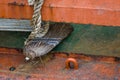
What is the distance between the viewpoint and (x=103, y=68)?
77.5 inches

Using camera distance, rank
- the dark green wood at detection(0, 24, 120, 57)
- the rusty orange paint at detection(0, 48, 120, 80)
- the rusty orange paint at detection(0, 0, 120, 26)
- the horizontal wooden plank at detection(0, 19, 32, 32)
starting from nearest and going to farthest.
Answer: the rusty orange paint at detection(0, 0, 120, 26) → the rusty orange paint at detection(0, 48, 120, 80) → the dark green wood at detection(0, 24, 120, 57) → the horizontal wooden plank at detection(0, 19, 32, 32)

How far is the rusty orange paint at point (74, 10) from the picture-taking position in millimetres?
1755

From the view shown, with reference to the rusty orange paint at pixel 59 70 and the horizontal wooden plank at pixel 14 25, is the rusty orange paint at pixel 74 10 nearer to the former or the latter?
the rusty orange paint at pixel 59 70

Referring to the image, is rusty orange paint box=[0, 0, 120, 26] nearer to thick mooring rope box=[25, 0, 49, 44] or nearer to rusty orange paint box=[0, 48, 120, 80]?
thick mooring rope box=[25, 0, 49, 44]

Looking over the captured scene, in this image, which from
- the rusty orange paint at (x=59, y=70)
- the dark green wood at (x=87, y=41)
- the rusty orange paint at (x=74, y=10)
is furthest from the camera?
the dark green wood at (x=87, y=41)

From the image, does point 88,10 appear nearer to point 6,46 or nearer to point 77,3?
point 77,3

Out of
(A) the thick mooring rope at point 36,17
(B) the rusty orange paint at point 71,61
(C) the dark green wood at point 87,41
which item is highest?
(A) the thick mooring rope at point 36,17

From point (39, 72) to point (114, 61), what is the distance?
1.57 ft

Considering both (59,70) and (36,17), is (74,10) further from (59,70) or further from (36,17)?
(59,70)

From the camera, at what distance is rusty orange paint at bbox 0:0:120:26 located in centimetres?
175

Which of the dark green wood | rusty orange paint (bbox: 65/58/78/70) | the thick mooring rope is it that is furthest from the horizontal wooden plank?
rusty orange paint (bbox: 65/58/78/70)

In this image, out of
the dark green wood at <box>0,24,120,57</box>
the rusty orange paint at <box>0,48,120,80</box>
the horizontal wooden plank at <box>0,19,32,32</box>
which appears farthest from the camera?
the horizontal wooden plank at <box>0,19,32,32</box>

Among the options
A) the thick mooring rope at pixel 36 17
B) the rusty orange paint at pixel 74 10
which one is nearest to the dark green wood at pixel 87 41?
the thick mooring rope at pixel 36 17

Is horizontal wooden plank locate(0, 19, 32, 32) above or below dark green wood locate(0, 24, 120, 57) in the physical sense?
above
